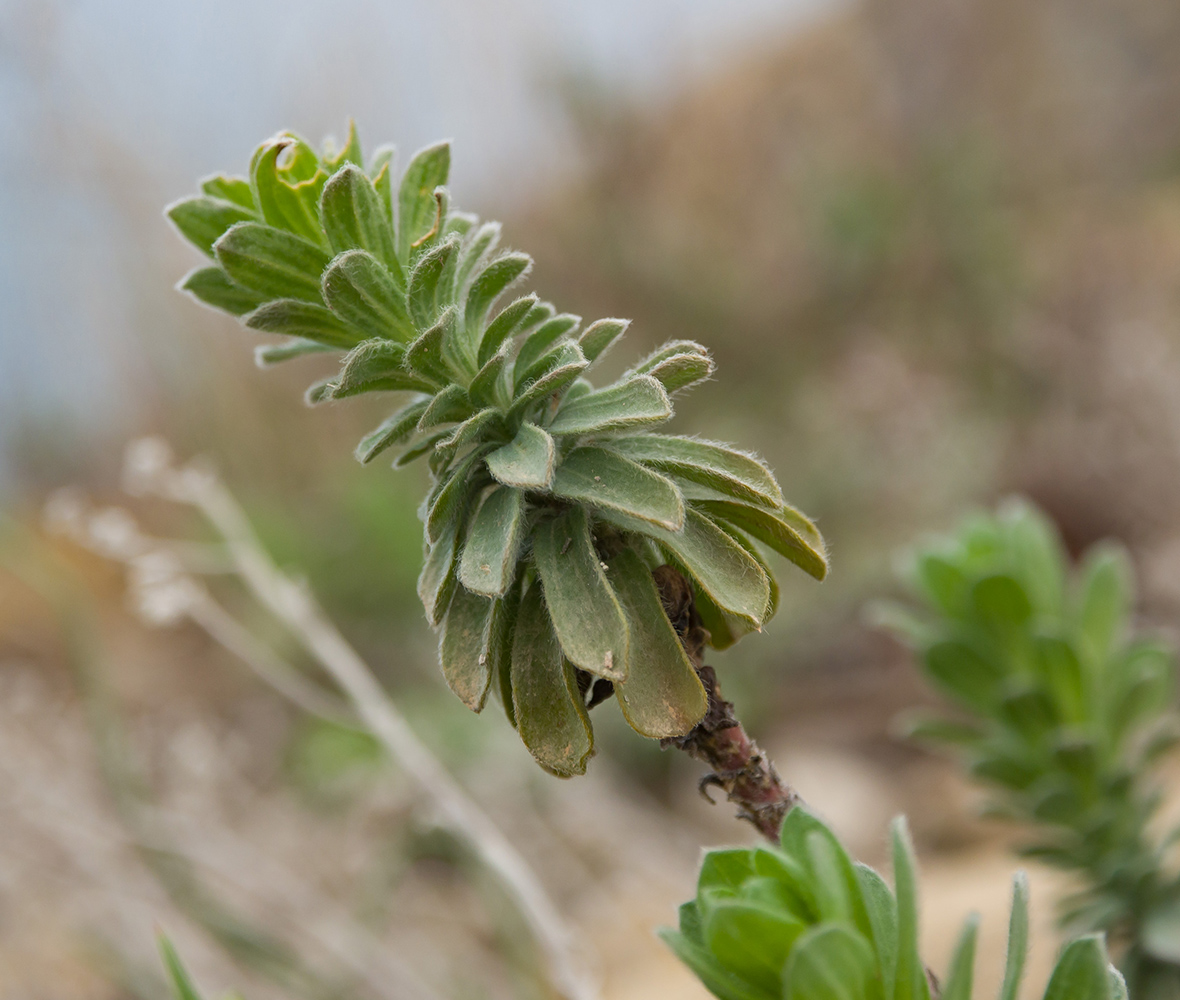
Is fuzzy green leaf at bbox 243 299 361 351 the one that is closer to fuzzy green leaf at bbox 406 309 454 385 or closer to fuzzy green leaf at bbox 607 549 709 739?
fuzzy green leaf at bbox 406 309 454 385

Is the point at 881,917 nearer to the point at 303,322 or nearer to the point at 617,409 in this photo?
the point at 617,409

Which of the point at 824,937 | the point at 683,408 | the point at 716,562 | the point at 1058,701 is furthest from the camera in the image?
the point at 683,408

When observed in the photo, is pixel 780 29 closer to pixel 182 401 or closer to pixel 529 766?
pixel 182 401

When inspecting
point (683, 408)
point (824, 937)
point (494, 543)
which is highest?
point (683, 408)

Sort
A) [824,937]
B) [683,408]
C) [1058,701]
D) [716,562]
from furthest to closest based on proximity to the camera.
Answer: [683,408] → [1058,701] → [716,562] → [824,937]

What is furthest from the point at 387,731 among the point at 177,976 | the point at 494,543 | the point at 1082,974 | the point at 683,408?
the point at 683,408

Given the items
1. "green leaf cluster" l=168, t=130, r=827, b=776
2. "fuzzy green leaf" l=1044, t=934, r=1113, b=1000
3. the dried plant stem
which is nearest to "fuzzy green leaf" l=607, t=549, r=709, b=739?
"green leaf cluster" l=168, t=130, r=827, b=776
